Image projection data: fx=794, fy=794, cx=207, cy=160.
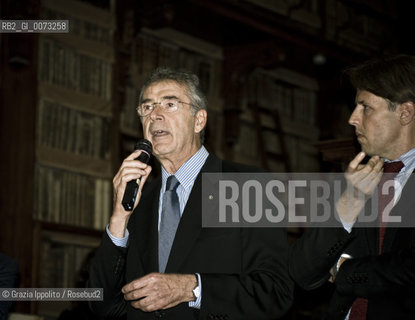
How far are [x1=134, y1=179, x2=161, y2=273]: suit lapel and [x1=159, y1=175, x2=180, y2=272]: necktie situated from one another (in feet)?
0.08

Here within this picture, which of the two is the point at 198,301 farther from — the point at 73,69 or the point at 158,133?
the point at 73,69

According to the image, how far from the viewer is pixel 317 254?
2.85 m

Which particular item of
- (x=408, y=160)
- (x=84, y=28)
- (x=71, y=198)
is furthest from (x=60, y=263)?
(x=408, y=160)

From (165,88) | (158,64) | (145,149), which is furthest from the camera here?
(158,64)

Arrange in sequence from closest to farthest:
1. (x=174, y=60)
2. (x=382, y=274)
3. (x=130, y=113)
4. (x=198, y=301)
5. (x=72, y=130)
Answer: (x=382, y=274)
(x=198, y=301)
(x=72, y=130)
(x=130, y=113)
(x=174, y=60)

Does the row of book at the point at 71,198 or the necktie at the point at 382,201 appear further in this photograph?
the row of book at the point at 71,198

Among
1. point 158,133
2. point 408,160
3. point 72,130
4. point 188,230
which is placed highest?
point 72,130

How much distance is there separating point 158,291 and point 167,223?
1.33 feet

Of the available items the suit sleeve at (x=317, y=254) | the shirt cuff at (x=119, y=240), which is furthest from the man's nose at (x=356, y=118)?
the shirt cuff at (x=119, y=240)

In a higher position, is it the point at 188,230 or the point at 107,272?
the point at 188,230

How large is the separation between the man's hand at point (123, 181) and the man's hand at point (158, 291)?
30cm

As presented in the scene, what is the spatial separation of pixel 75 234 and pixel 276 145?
3.23 metres

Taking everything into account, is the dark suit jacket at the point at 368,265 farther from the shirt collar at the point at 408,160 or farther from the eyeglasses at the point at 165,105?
the eyeglasses at the point at 165,105

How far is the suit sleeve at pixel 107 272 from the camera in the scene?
9.93 feet
